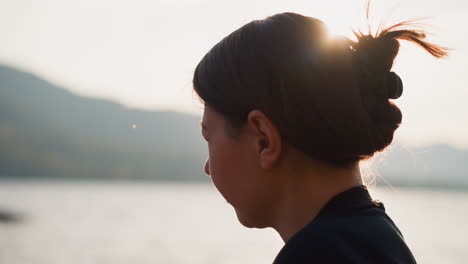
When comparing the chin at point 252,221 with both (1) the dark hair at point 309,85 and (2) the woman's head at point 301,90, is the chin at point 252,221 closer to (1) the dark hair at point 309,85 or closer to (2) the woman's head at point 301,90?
(2) the woman's head at point 301,90

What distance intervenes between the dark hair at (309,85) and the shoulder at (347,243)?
289 millimetres

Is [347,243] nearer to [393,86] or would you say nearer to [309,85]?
[309,85]

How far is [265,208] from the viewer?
2254mm

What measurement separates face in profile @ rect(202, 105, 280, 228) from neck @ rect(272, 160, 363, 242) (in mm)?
99

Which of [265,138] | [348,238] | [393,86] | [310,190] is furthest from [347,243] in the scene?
[393,86]

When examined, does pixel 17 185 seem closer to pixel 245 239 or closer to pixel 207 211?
pixel 207 211

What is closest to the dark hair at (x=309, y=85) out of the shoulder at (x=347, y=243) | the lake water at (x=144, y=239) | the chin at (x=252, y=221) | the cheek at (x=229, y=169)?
the cheek at (x=229, y=169)

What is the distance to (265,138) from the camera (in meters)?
2.10

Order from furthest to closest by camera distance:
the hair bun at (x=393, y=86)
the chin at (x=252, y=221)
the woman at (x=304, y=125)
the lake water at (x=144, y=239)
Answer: the lake water at (x=144, y=239)
the chin at (x=252, y=221)
the hair bun at (x=393, y=86)
the woman at (x=304, y=125)

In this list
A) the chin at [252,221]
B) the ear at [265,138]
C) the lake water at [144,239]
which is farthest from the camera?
the lake water at [144,239]

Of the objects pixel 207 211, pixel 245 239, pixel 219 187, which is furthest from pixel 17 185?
pixel 219 187

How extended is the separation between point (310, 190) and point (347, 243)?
1.17 ft

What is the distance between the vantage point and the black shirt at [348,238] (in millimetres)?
1740

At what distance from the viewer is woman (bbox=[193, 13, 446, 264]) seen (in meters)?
1.92
